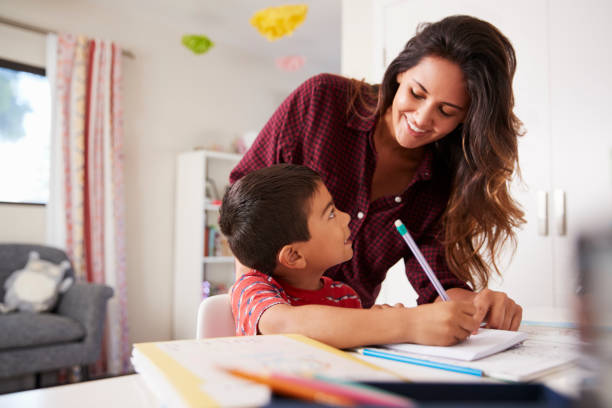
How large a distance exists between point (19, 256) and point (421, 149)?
9.12 ft

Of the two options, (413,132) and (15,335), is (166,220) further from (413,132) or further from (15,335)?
(413,132)

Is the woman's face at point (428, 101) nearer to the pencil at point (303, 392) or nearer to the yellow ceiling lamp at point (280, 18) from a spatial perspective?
the pencil at point (303, 392)

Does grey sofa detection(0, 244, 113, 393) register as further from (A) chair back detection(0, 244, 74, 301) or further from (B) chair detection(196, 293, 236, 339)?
(B) chair detection(196, 293, 236, 339)


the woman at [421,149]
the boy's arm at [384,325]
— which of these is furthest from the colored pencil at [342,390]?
the woman at [421,149]

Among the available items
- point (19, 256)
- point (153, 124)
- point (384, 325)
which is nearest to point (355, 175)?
point (384, 325)

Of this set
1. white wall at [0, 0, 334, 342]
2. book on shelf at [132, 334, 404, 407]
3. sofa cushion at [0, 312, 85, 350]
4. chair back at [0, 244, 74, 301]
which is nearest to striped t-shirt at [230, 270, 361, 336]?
book on shelf at [132, 334, 404, 407]

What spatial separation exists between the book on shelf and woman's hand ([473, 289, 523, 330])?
15.6 inches

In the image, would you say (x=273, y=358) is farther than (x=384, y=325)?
No

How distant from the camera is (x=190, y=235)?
385 centimetres

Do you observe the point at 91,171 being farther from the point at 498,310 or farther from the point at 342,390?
the point at 342,390

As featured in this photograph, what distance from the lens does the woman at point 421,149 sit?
1035mm

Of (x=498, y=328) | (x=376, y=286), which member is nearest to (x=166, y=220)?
(x=376, y=286)

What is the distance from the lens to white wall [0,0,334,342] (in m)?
Answer: 3.75

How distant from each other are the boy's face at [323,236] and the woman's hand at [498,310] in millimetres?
275
